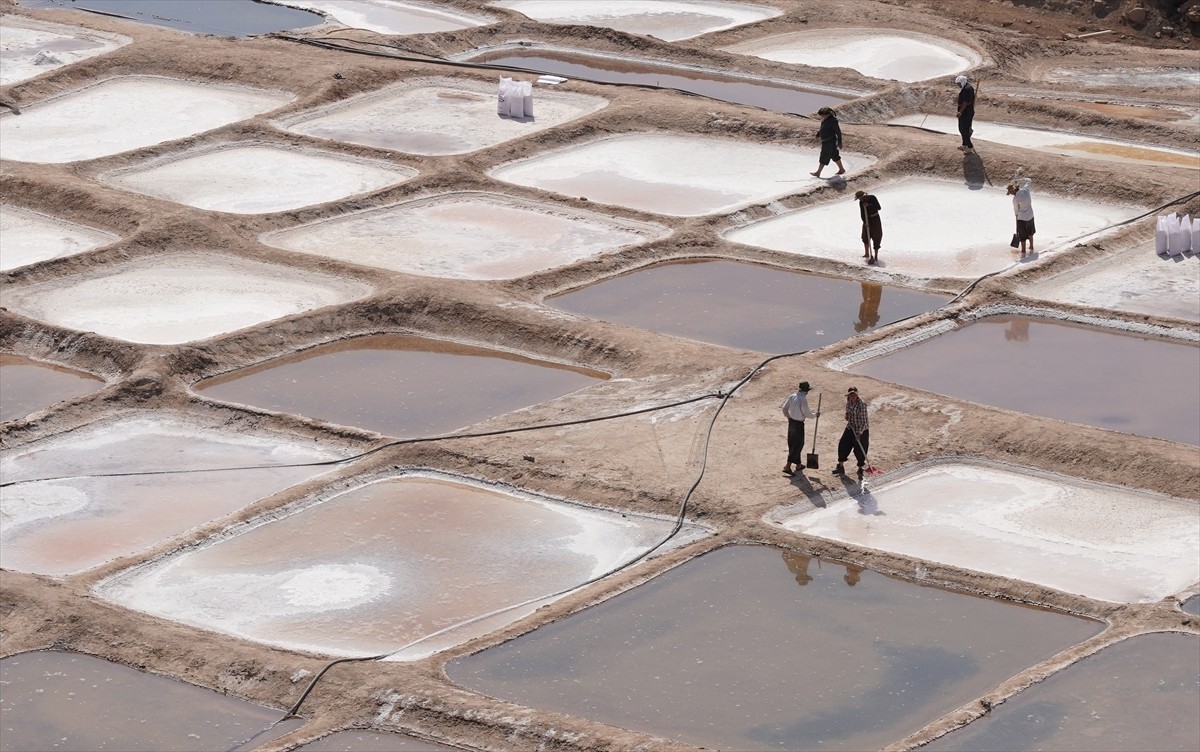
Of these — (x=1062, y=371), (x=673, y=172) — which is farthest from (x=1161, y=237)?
(x=673, y=172)

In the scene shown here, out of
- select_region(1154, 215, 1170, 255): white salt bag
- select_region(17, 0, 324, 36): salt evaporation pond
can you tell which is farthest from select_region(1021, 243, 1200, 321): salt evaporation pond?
select_region(17, 0, 324, 36): salt evaporation pond

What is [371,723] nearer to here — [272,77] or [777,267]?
[777,267]

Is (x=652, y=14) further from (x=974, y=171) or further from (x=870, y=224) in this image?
(x=870, y=224)

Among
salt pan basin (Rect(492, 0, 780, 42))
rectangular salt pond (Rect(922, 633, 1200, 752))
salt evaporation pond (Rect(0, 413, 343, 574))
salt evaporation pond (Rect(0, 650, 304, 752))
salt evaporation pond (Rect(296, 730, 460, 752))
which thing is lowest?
salt evaporation pond (Rect(0, 650, 304, 752))

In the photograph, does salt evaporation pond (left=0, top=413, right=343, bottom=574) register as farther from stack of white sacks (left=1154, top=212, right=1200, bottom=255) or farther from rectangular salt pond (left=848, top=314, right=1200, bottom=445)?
stack of white sacks (left=1154, top=212, right=1200, bottom=255)

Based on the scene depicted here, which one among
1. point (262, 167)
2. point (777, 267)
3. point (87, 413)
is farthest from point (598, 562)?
point (262, 167)
